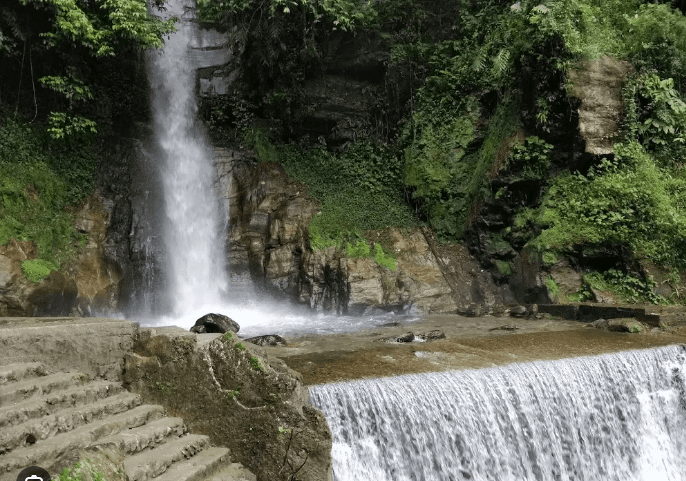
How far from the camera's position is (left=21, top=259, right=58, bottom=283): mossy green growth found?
35.9 ft

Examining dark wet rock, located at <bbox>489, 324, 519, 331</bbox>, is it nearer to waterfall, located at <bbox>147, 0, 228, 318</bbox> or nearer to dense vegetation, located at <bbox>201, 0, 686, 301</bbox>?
dense vegetation, located at <bbox>201, 0, 686, 301</bbox>

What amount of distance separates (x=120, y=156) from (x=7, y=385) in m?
11.5

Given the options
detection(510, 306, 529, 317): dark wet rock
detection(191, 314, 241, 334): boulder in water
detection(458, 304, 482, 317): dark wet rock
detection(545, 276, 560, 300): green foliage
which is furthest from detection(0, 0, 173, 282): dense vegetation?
detection(545, 276, 560, 300): green foliage

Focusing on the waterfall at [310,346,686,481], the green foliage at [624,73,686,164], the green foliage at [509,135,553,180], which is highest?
the green foliage at [624,73,686,164]

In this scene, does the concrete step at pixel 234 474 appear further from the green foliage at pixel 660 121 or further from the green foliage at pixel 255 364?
the green foliage at pixel 660 121

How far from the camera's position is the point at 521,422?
630 cm

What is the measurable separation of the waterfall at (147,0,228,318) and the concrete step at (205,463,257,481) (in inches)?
326

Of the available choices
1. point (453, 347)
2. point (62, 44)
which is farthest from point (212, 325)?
point (62, 44)

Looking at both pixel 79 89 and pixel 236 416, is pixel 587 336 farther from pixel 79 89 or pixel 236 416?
pixel 79 89

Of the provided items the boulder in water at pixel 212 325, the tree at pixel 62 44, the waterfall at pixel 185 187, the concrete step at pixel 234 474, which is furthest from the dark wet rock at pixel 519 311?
the tree at pixel 62 44

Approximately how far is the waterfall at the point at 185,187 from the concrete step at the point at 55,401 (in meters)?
7.91

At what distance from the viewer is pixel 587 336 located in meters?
8.66

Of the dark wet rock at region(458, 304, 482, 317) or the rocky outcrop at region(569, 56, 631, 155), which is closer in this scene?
the dark wet rock at region(458, 304, 482, 317)

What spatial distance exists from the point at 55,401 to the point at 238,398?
1.49 meters
